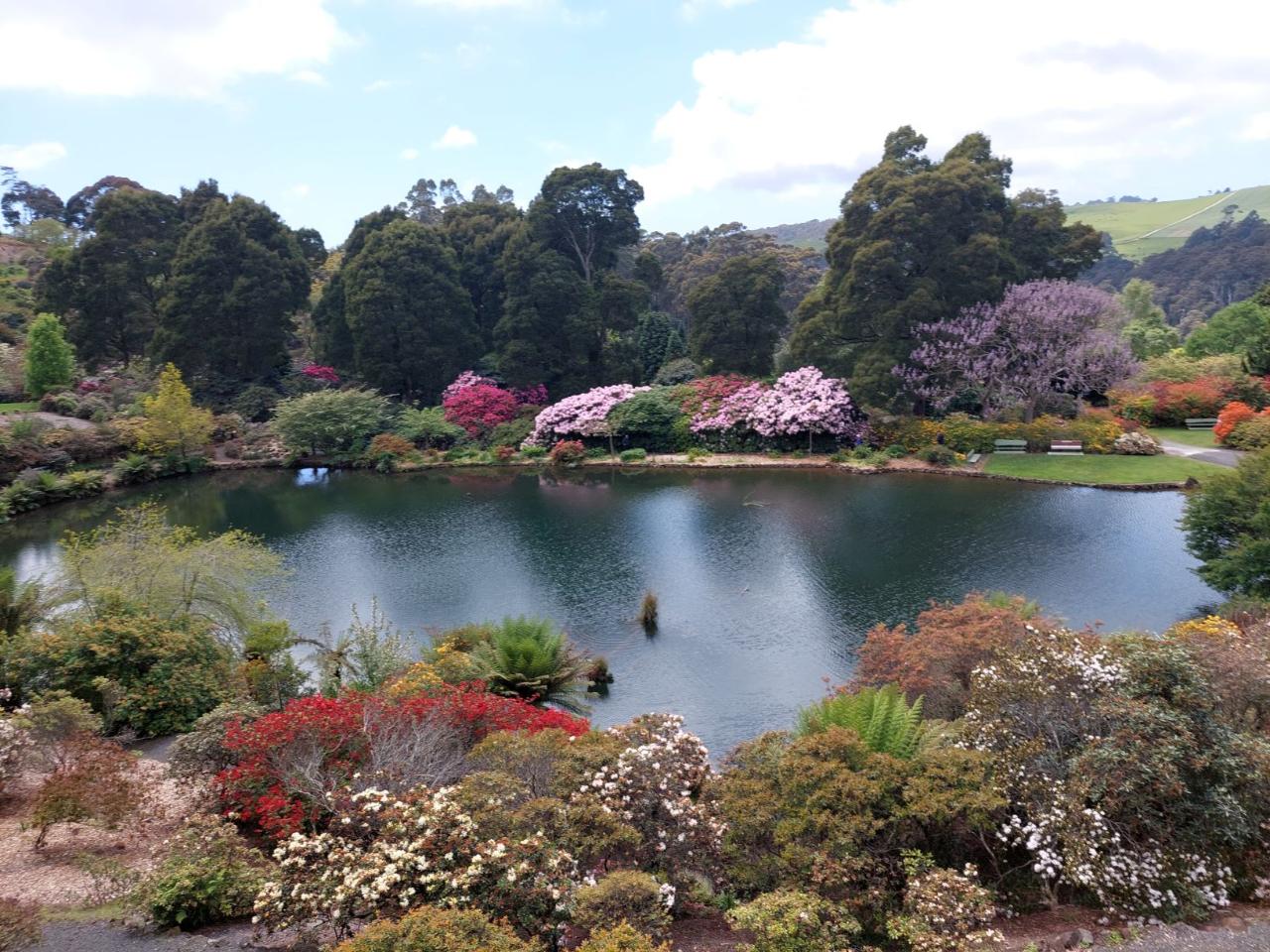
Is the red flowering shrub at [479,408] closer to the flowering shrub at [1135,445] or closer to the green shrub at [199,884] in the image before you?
the flowering shrub at [1135,445]

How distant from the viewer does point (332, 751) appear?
350 inches

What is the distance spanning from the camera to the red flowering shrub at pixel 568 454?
3581cm

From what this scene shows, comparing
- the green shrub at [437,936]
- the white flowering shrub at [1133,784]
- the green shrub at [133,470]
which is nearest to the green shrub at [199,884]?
the green shrub at [437,936]

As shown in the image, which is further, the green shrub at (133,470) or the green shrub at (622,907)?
the green shrub at (133,470)

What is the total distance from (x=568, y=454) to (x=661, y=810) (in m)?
28.6

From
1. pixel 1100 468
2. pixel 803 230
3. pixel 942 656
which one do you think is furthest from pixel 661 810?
pixel 803 230

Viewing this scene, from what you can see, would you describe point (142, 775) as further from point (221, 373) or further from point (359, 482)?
point (221, 373)

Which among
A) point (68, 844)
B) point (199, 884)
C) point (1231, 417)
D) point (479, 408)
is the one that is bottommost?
point (68, 844)

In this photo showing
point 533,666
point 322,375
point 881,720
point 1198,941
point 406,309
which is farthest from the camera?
point 322,375

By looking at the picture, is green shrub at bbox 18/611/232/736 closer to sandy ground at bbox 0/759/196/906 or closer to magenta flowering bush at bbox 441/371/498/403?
sandy ground at bbox 0/759/196/906

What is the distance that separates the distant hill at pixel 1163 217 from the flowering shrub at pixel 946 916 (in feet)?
402

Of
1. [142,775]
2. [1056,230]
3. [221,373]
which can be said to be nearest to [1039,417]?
[1056,230]

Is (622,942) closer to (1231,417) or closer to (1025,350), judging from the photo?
(1025,350)

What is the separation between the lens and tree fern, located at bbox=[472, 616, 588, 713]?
1406 cm
